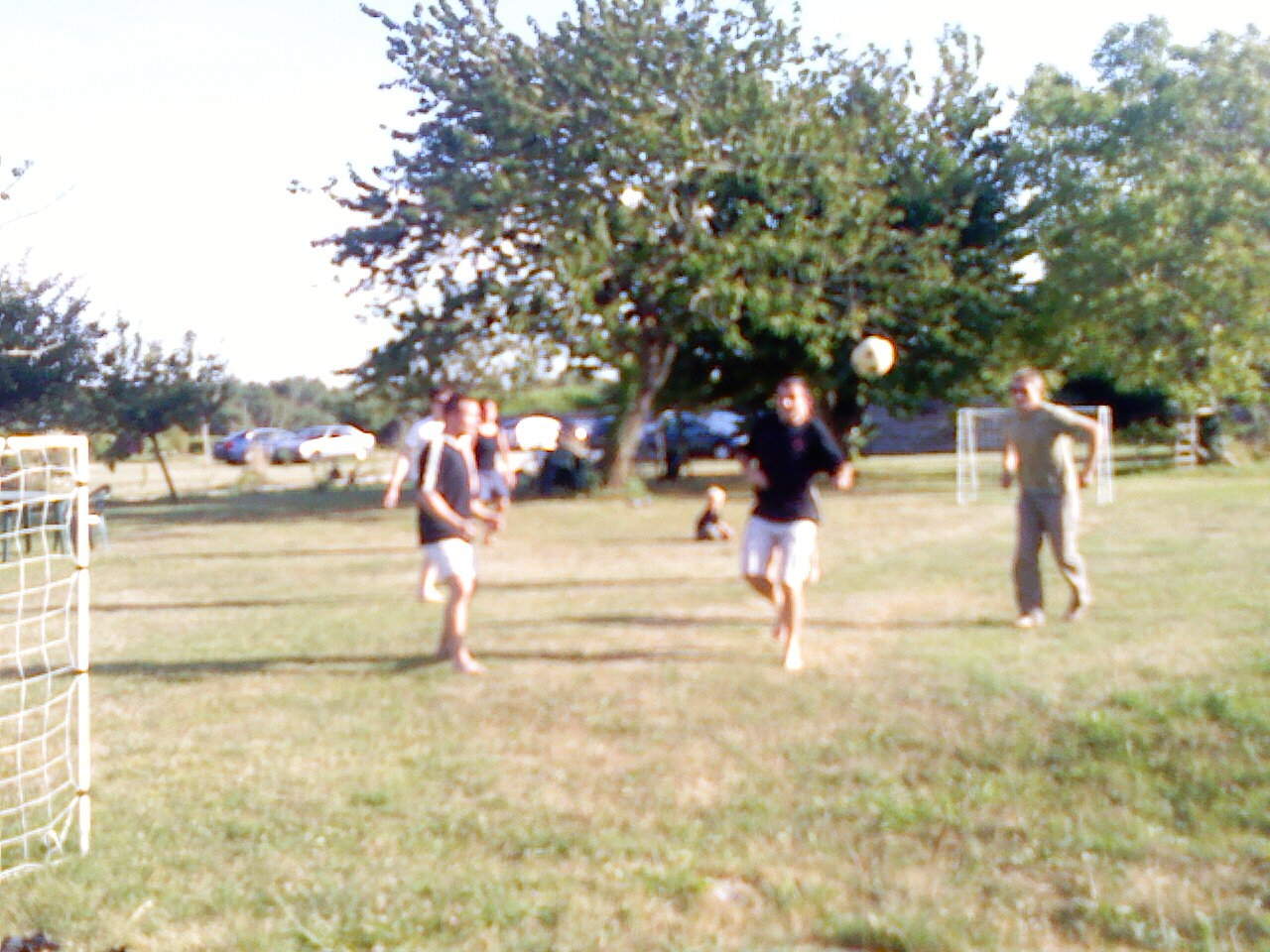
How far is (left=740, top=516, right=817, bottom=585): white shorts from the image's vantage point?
897cm

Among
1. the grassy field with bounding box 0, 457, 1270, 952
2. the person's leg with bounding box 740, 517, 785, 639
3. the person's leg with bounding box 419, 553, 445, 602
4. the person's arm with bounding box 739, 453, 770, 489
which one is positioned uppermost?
the person's arm with bounding box 739, 453, 770, 489

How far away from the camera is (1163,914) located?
475 centimetres

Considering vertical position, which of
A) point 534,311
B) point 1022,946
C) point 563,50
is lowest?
point 1022,946

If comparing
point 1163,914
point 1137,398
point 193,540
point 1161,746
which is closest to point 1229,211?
point 1137,398

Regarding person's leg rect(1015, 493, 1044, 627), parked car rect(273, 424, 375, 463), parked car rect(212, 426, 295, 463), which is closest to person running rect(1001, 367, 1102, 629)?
person's leg rect(1015, 493, 1044, 627)

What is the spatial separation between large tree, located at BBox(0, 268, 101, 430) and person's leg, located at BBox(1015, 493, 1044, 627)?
14786 mm

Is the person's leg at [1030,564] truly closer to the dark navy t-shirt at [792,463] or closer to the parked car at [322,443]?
the dark navy t-shirt at [792,463]

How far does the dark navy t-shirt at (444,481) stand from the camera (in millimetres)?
9000

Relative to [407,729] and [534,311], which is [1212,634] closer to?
[407,729]

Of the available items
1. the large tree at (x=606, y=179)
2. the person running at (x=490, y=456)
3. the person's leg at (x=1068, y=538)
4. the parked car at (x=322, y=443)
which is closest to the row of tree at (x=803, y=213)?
the large tree at (x=606, y=179)

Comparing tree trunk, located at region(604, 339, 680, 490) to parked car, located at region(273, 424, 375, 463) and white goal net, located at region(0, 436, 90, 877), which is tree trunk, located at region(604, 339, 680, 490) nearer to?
white goal net, located at region(0, 436, 90, 877)

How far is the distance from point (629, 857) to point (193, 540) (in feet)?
53.6

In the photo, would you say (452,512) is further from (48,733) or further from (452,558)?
(48,733)

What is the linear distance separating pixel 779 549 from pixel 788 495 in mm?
360
